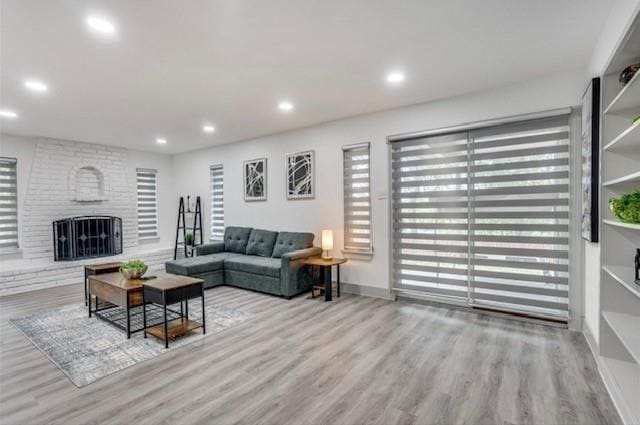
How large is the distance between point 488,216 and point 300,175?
9.50ft

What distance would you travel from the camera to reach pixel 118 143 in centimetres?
643

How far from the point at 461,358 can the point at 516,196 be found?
193 centimetres

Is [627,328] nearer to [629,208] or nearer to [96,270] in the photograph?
[629,208]

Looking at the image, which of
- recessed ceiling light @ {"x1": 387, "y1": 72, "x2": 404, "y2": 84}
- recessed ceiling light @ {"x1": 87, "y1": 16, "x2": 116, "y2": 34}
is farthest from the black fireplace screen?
recessed ceiling light @ {"x1": 387, "y1": 72, "x2": 404, "y2": 84}

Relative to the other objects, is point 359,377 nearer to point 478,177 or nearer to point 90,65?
point 478,177

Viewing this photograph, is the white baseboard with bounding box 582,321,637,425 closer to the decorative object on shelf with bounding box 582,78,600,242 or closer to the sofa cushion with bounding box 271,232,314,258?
the decorative object on shelf with bounding box 582,78,600,242

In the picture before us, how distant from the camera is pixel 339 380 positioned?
245 centimetres

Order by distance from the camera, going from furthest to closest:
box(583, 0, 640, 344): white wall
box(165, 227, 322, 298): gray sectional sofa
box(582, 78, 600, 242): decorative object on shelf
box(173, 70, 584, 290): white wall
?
box(165, 227, 322, 298): gray sectional sofa → box(173, 70, 584, 290): white wall → box(582, 78, 600, 242): decorative object on shelf → box(583, 0, 640, 344): white wall

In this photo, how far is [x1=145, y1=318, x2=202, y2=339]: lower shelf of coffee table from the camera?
3151 millimetres

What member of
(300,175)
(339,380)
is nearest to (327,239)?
(300,175)

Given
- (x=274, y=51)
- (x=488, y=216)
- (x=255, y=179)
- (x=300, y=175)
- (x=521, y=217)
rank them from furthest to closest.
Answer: (x=255, y=179) < (x=300, y=175) < (x=488, y=216) < (x=521, y=217) < (x=274, y=51)

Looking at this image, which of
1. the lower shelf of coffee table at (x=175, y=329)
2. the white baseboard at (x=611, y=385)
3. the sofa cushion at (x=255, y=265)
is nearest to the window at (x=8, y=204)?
the sofa cushion at (x=255, y=265)

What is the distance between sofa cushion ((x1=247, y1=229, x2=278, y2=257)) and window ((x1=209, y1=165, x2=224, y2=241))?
4.32 ft

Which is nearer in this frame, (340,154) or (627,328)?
(627,328)
